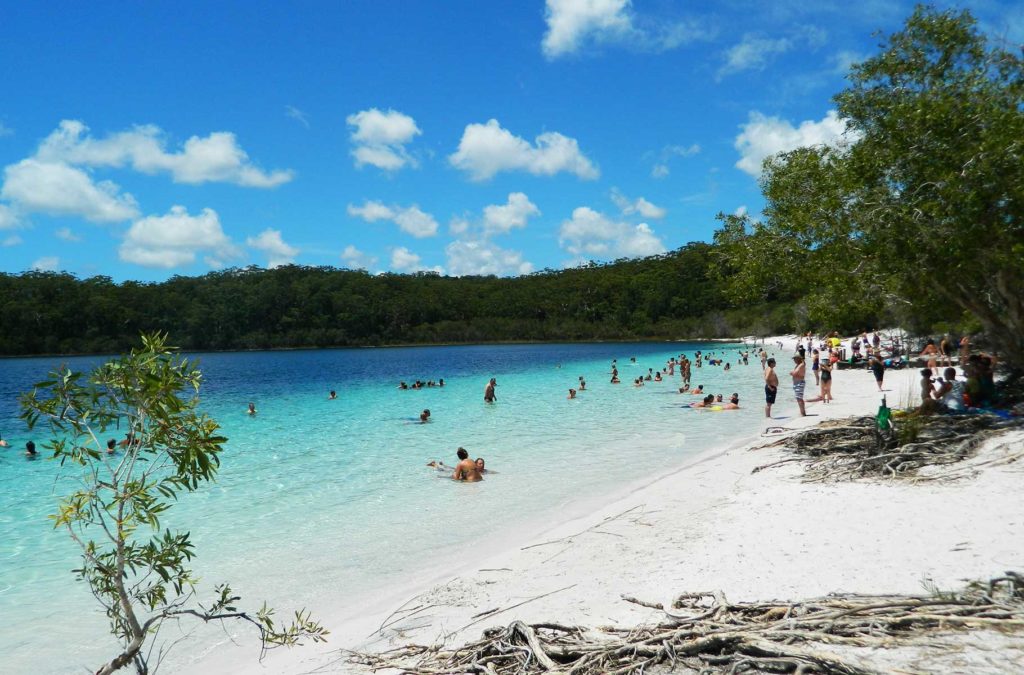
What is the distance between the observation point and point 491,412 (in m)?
23.7

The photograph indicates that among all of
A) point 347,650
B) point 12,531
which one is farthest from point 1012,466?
point 12,531

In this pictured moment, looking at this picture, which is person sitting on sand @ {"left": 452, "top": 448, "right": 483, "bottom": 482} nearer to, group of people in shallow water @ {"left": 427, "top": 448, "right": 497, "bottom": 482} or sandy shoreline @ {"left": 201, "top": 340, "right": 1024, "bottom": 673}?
group of people in shallow water @ {"left": 427, "top": 448, "right": 497, "bottom": 482}

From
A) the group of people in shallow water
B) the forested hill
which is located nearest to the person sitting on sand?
the group of people in shallow water

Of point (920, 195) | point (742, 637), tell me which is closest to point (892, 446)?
point (920, 195)

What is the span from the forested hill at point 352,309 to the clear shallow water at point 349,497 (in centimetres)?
8422

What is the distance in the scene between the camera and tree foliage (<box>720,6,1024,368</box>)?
31.7ft

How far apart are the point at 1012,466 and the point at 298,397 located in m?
32.9

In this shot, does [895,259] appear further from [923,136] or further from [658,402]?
[658,402]

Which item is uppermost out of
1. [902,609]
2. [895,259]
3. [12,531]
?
[895,259]

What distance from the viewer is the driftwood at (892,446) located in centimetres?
831

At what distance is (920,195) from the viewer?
10.2 m

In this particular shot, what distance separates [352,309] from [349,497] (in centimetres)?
12239

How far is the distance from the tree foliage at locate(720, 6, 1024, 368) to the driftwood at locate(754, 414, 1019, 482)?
8.39ft

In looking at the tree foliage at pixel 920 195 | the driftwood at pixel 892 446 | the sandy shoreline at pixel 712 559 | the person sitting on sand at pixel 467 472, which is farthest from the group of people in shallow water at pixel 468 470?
the tree foliage at pixel 920 195
